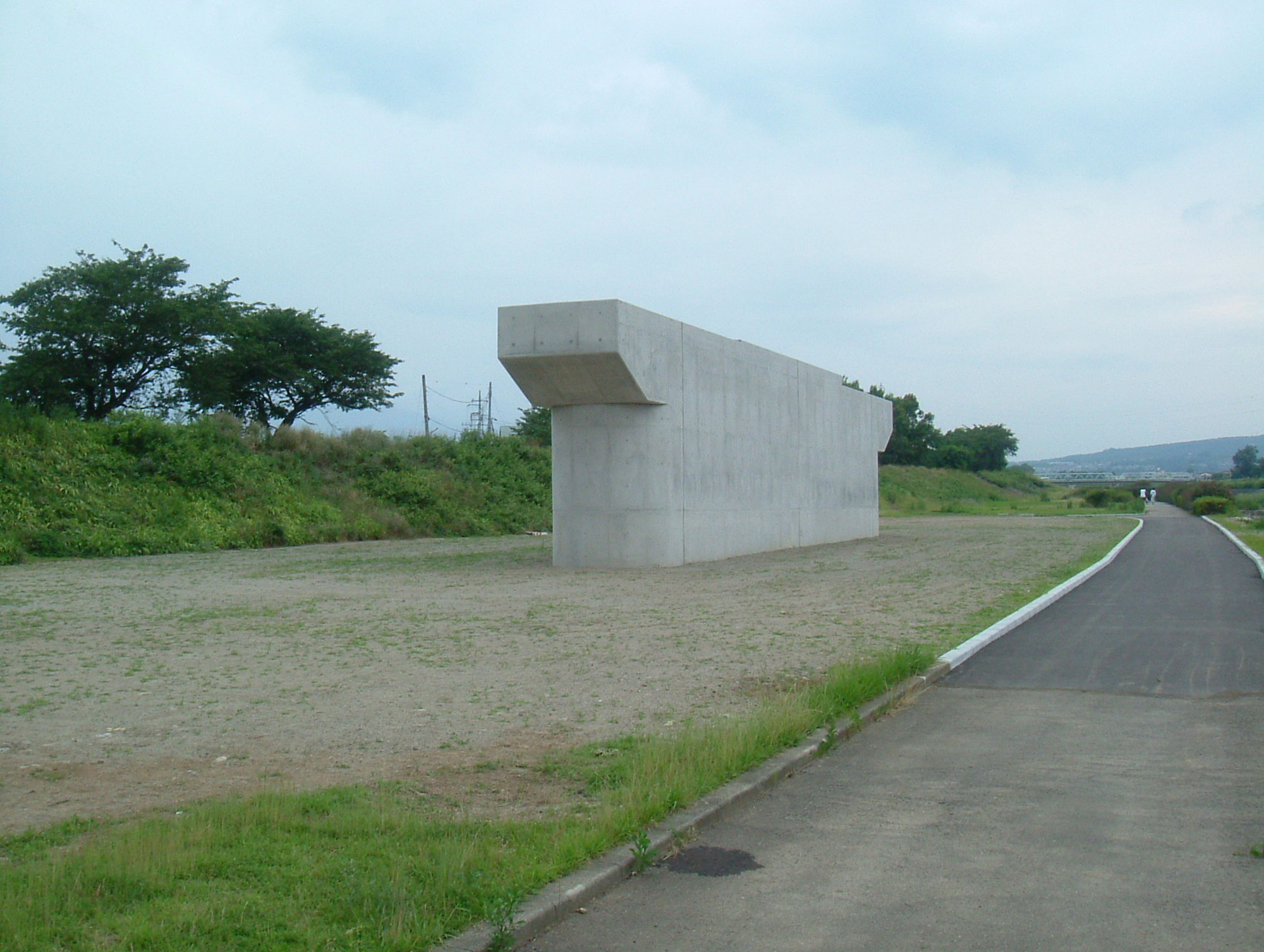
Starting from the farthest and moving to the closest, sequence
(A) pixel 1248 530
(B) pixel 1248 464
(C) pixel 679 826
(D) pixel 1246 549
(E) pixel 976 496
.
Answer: (B) pixel 1248 464, (E) pixel 976 496, (A) pixel 1248 530, (D) pixel 1246 549, (C) pixel 679 826

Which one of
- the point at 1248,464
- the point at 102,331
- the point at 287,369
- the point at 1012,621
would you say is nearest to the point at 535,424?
the point at 287,369

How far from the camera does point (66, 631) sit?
12.0m

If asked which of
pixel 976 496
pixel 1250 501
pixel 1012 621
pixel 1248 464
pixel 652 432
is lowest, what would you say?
pixel 1012 621

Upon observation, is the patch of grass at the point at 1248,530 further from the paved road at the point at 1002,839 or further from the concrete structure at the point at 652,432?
the paved road at the point at 1002,839

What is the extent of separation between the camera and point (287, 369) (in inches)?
1656

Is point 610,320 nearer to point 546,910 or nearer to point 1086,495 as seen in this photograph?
point 546,910

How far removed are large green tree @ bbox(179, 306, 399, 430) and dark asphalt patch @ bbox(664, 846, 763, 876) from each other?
120 ft

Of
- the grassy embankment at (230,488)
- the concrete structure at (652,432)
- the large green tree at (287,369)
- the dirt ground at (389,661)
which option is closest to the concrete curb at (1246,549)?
the dirt ground at (389,661)

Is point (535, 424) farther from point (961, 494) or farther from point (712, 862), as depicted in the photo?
point (712, 862)

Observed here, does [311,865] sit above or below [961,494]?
below

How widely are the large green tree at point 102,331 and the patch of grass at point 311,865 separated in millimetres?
33376

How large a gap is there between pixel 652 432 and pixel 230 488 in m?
15.2

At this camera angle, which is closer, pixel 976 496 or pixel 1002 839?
pixel 1002 839

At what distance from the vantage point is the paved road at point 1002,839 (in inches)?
159
